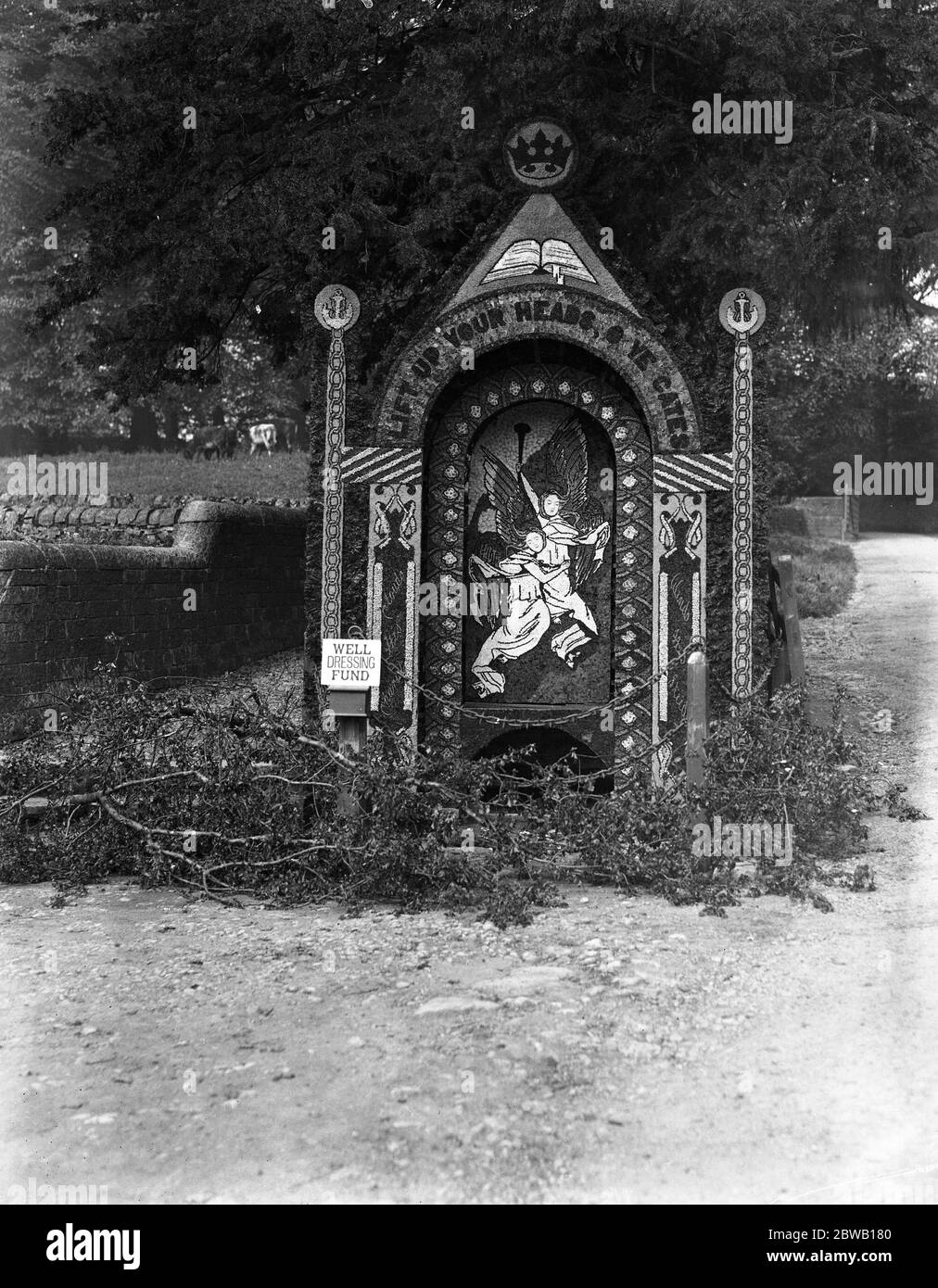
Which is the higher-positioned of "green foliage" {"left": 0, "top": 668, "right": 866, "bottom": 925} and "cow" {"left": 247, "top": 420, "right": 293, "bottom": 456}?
"cow" {"left": 247, "top": 420, "right": 293, "bottom": 456}

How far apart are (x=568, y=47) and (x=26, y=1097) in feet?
30.4

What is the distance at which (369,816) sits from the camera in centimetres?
748

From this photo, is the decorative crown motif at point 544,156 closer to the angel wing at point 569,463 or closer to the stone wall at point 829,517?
the angel wing at point 569,463

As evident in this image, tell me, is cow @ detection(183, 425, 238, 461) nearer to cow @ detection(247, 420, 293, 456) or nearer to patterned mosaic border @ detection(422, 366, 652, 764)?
cow @ detection(247, 420, 293, 456)

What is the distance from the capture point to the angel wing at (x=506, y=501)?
9.88m

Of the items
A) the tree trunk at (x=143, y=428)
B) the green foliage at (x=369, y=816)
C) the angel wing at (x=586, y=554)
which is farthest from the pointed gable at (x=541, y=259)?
the tree trunk at (x=143, y=428)

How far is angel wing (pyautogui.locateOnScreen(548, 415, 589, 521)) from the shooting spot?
9.81 m

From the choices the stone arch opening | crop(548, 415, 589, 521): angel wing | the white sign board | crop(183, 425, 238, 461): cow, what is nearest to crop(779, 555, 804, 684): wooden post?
the stone arch opening

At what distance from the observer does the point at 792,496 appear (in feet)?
127

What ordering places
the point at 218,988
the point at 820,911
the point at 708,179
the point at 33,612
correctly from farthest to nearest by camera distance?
the point at 33,612, the point at 708,179, the point at 820,911, the point at 218,988

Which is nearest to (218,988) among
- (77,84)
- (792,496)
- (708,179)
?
(708,179)

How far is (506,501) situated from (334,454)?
54.1 inches

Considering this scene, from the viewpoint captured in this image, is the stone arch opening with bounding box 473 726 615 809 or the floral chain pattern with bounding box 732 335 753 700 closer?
the floral chain pattern with bounding box 732 335 753 700

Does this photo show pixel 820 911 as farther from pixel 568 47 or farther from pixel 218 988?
pixel 568 47
